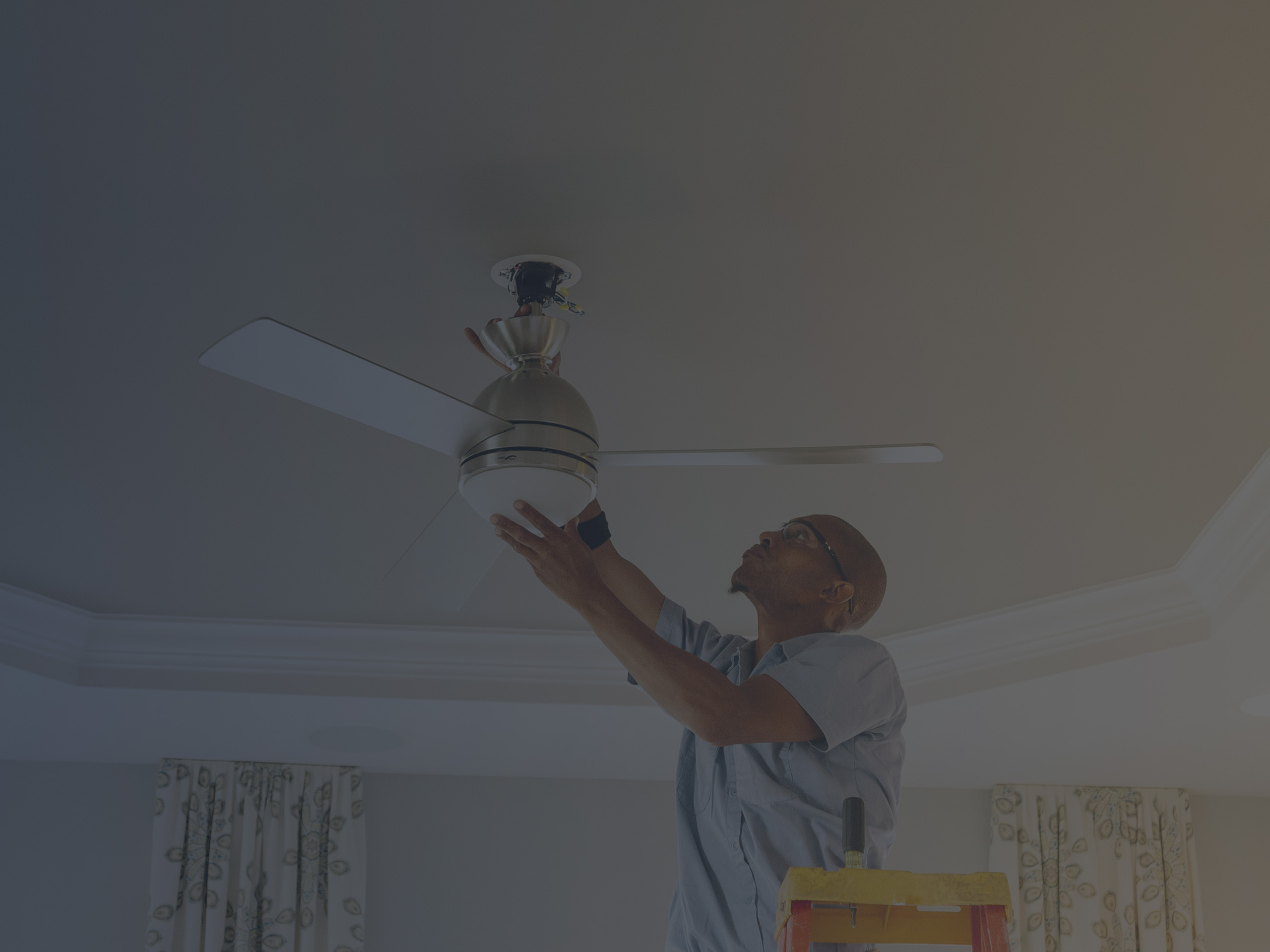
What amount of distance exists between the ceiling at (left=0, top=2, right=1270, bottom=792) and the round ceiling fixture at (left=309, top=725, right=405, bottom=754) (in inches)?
46.2

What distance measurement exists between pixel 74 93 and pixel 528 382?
0.73 meters

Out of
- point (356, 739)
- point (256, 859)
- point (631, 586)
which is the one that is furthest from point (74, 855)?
point (631, 586)

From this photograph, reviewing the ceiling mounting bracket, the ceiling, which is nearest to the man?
the ceiling mounting bracket

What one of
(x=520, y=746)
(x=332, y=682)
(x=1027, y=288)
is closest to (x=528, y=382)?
(x=1027, y=288)

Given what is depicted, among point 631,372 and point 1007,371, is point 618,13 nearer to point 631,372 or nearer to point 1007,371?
point 631,372

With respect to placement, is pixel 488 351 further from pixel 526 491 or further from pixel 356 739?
pixel 356 739

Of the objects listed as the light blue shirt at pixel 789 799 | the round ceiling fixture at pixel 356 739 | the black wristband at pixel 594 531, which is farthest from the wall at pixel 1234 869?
the black wristband at pixel 594 531

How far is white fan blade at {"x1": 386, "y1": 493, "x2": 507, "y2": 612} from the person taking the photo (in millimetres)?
1753

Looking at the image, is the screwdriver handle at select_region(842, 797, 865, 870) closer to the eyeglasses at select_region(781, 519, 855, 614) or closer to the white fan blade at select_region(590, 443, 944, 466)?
the white fan blade at select_region(590, 443, 944, 466)

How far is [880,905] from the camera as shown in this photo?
4.33ft

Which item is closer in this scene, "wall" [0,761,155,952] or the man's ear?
the man's ear

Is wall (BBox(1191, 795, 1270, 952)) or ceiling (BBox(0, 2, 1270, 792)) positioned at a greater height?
ceiling (BBox(0, 2, 1270, 792))

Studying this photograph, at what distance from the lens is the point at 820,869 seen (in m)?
1.25

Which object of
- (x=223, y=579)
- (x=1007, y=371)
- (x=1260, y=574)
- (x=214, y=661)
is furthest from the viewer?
(x=214, y=661)
